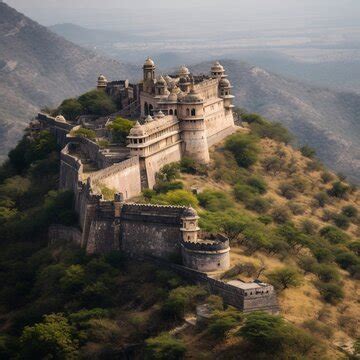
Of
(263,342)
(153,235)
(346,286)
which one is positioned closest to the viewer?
(263,342)

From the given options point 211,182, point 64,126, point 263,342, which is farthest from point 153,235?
point 64,126

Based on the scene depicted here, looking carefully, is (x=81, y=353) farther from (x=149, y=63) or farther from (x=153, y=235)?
(x=149, y=63)

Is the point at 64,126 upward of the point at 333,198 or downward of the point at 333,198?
upward

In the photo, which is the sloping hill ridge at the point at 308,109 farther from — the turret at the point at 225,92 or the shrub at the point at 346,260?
the shrub at the point at 346,260

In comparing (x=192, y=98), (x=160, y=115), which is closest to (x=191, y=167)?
(x=160, y=115)

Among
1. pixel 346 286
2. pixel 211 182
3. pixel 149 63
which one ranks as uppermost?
pixel 149 63

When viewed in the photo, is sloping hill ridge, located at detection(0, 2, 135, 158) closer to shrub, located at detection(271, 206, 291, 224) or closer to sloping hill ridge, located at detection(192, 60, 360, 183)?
sloping hill ridge, located at detection(192, 60, 360, 183)

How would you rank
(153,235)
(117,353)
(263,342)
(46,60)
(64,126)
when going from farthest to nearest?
(46,60) < (64,126) < (153,235) < (117,353) < (263,342)

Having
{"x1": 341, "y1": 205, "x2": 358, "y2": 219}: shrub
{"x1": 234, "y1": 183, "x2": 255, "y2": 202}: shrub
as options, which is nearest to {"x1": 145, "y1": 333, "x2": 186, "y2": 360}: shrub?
{"x1": 234, "y1": 183, "x2": 255, "y2": 202}: shrub
